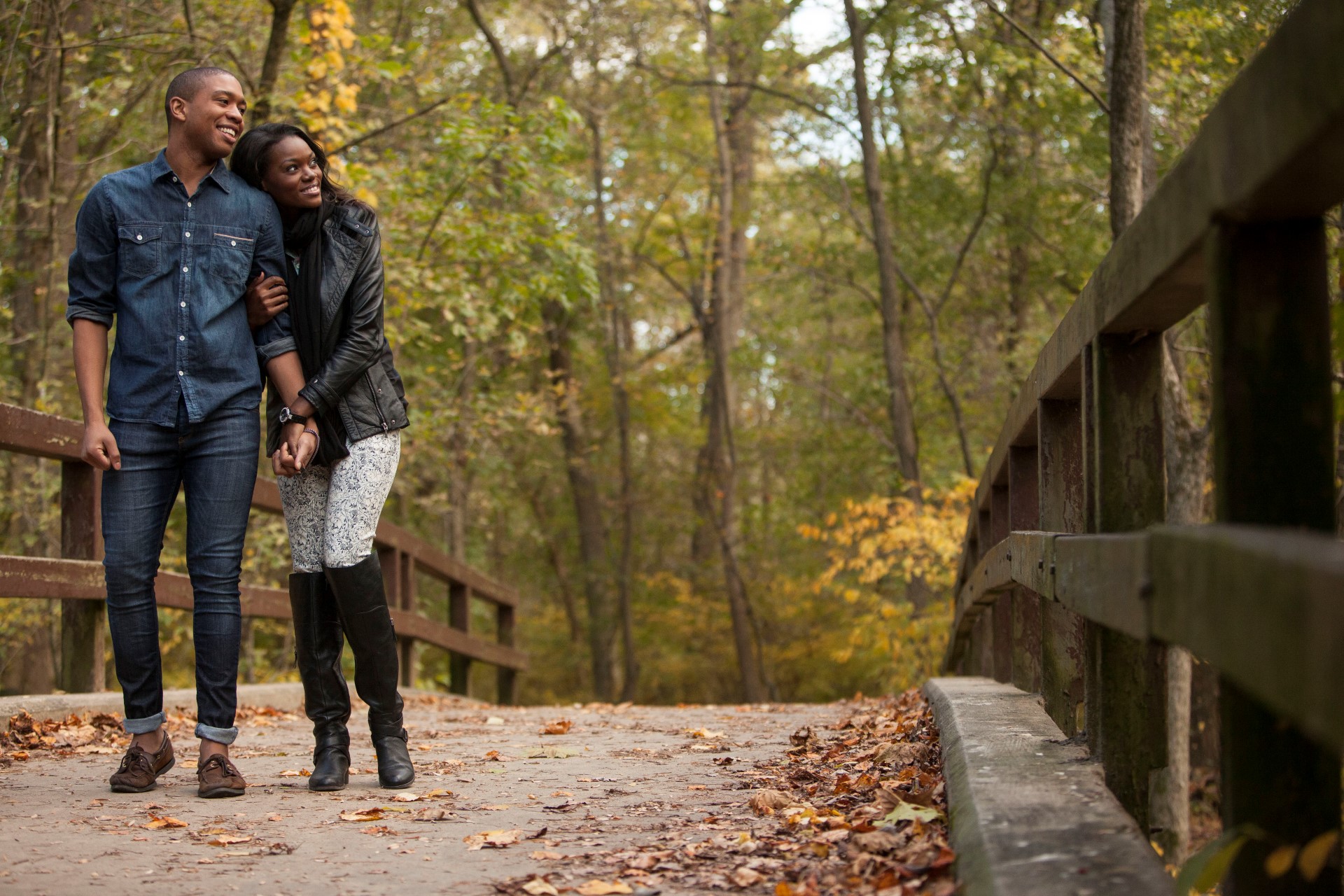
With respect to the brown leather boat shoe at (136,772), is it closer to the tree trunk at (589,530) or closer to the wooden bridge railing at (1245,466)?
the wooden bridge railing at (1245,466)

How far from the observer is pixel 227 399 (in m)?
3.56

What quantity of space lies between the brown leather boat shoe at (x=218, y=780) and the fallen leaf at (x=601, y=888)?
151cm

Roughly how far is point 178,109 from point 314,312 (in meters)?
0.69

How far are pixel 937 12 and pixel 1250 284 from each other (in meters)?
15.1

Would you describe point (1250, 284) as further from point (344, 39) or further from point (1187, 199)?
point (344, 39)

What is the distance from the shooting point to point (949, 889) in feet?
6.53

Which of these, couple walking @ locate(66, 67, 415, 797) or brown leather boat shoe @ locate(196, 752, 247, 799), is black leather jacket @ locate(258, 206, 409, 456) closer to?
couple walking @ locate(66, 67, 415, 797)

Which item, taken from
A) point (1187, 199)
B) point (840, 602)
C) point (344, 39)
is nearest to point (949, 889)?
point (1187, 199)

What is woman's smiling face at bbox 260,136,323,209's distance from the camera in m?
3.67

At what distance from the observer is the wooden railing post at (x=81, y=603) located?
530 centimetres

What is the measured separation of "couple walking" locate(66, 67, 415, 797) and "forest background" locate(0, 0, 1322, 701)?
4.28 m

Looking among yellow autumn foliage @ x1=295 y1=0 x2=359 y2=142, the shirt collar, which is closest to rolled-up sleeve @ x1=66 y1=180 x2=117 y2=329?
the shirt collar

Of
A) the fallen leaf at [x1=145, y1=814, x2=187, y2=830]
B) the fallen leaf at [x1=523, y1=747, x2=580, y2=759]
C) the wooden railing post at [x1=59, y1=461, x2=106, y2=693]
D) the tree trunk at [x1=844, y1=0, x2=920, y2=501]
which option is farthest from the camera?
the tree trunk at [x1=844, y1=0, x2=920, y2=501]

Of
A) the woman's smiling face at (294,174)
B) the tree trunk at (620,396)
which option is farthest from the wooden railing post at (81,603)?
the tree trunk at (620,396)
